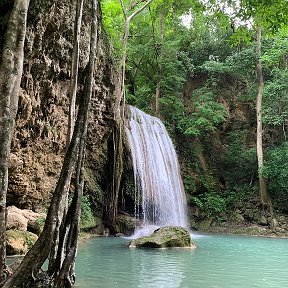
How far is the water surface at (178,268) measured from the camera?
20.9 feet

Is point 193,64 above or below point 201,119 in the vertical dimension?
above

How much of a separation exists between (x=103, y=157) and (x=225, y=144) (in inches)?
364

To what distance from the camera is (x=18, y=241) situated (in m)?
9.29

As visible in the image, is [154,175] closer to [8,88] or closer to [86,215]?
Result: [86,215]

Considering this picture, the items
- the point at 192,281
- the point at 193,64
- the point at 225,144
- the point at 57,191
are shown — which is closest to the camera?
the point at 57,191

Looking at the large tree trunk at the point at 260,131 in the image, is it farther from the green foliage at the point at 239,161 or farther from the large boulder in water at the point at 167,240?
the large boulder in water at the point at 167,240

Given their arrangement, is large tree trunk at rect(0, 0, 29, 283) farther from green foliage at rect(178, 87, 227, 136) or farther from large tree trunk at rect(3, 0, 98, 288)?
green foliage at rect(178, 87, 227, 136)

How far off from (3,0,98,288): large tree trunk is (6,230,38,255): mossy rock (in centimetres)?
410

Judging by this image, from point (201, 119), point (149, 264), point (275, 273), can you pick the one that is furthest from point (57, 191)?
point (201, 119)

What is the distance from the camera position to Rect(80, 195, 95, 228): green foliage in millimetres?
14759

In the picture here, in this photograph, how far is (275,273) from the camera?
7688mm

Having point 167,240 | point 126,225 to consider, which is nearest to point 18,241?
point 167,240

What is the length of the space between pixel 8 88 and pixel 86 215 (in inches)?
421

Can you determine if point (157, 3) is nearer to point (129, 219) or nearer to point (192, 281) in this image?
point (129, 219)
